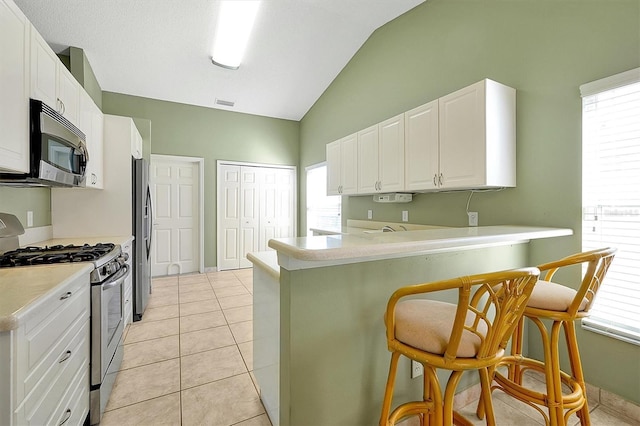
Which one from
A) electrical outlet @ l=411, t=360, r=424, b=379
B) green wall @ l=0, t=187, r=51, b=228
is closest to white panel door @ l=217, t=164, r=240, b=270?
green wall @ l=0, t=187, r=51, b=228

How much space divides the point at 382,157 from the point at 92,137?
9.20ft

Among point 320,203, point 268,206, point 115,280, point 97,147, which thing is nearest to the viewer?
point 115,280

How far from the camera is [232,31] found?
3443 mm

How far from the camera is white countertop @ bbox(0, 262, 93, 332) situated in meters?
0.92

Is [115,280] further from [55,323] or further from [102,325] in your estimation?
[55,323]

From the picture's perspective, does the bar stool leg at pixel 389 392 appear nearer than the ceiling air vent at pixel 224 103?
Yes

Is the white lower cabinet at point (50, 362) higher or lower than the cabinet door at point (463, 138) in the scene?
lower

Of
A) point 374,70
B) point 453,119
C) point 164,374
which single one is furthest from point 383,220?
point 164,374

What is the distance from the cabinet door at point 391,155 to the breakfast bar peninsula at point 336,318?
57.4 inches

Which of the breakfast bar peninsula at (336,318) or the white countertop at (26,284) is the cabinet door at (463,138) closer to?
the breakfast bar peninsula at (336,318)

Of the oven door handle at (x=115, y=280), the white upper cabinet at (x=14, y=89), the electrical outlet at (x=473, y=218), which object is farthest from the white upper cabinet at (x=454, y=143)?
the white upper cabinet at (x=14, y=89)

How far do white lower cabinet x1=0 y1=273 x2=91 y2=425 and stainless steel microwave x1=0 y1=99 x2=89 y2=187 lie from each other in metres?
0.72

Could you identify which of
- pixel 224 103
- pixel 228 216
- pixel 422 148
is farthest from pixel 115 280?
pixel 224 103

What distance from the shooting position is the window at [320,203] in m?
5.07
